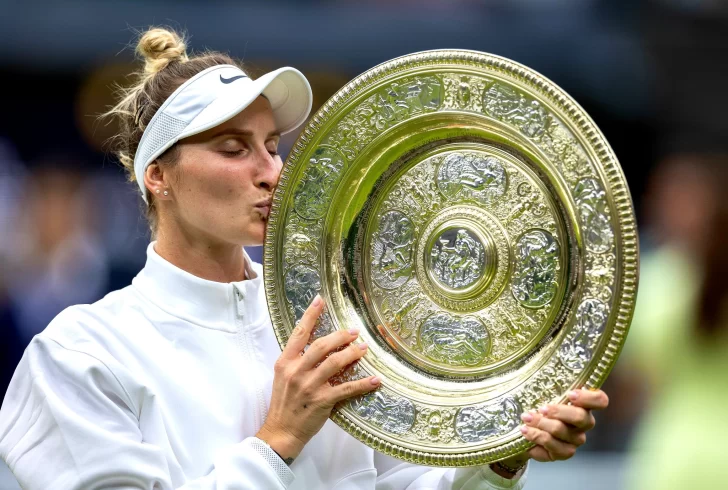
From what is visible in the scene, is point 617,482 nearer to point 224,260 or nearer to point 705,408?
point 705,408

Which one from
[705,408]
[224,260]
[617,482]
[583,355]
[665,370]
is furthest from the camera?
[617,482]

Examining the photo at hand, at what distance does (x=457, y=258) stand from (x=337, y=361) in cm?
30

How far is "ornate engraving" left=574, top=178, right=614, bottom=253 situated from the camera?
1548 millimetres

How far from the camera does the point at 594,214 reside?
1563 mm

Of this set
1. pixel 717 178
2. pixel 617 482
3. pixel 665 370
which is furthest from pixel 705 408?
pixel 717 178

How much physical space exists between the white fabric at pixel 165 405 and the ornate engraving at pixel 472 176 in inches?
18.4

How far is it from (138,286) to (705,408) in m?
1.86

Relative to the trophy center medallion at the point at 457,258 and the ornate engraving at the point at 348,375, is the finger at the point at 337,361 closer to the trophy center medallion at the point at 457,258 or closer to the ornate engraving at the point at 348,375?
the ornate engraving at the point at 348,375

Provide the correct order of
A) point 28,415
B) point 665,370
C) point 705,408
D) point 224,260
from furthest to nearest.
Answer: point 665,370 → point 705,408 → point 224,260 → point 28,415

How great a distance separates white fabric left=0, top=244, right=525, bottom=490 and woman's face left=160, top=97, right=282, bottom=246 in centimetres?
12

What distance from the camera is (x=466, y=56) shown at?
1.65 meters

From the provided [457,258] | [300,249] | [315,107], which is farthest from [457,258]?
[315,107]

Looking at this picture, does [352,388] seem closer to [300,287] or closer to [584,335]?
[300,287]

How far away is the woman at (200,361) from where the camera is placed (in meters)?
1.67
